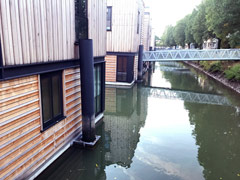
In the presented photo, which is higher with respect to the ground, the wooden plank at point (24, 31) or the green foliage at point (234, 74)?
the wooden plank at point (24, 31)

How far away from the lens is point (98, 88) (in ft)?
25.4

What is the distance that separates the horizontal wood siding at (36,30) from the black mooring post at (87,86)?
445mm

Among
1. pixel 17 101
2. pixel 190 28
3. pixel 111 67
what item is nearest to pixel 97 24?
pixel 17 101

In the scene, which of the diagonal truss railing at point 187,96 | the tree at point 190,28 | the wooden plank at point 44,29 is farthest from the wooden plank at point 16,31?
the tree at point 190,28

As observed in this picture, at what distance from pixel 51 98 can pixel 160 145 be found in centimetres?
371

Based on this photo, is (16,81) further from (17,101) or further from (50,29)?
(50,29)

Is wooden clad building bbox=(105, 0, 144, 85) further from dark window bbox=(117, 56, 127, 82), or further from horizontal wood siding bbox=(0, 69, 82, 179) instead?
horizontal wood siding bbox=(0, 69, 82, 179)

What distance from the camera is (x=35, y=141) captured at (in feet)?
14.9

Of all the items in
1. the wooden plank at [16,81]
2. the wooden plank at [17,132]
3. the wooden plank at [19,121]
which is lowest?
the wooden plank at [17,132]

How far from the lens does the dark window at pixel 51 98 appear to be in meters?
4.75

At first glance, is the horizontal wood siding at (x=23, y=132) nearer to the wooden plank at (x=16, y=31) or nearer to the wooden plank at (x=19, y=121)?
the wooden plank at (x=19, y=121)

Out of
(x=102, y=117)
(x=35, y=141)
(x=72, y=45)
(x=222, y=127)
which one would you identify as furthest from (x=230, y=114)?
(x=35, y=141)

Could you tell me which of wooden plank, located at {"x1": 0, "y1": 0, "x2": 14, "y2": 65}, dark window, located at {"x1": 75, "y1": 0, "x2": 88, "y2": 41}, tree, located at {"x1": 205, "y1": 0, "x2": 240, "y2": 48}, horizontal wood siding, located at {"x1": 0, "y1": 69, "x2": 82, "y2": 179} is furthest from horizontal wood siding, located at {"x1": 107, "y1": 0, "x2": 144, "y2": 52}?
wooden plank, located at {"x1": 0, "y1": 0, "x2": 14, "y2": 65}

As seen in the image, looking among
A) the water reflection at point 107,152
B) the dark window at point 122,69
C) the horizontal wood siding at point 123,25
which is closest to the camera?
the water reflection at point 107,152
